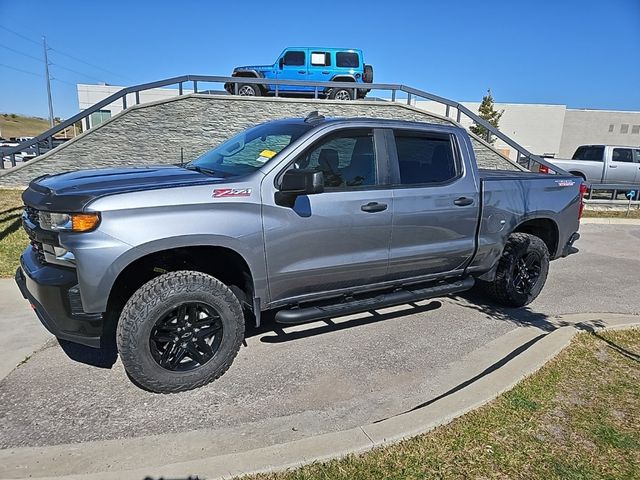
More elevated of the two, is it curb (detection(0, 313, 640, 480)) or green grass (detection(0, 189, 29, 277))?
green grass (detection(0, 189, 29, 277))

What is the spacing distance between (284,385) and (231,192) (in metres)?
1.52

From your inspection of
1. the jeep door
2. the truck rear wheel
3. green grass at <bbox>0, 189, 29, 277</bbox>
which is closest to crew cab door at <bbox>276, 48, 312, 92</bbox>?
the jeep door

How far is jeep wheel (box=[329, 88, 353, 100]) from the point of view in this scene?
1568 cm

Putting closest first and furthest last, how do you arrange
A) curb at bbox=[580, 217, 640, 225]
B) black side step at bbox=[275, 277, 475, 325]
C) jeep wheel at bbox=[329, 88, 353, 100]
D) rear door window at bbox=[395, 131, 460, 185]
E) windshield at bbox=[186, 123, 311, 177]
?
black side step at bbox=[275, 277, 475, 325] < windshield at bbox=[186, 123, 311, 177] < rear door window at bbox=[395, 131, 460, 185] < curb at bbox=[580, 217, 640, 225] < jeep wheel at bbox=[329, 88, 353, 100]

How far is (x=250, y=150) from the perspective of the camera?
3988mm

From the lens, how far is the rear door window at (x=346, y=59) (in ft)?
52.2

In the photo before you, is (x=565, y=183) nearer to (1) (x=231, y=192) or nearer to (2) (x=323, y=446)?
(1) (x=231, y=192)

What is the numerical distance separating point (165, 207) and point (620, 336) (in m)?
4.34

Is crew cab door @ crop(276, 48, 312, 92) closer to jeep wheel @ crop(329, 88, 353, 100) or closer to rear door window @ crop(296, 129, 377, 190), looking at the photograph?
jeep wheel @ crop(329, 88, 353, 100)

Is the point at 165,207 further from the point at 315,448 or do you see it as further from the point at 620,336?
the point at 620,336

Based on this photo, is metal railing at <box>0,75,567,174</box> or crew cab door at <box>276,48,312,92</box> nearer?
metal railing at <box>0,75,567,174</box>

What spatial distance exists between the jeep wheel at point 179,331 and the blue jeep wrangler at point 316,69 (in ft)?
44.8

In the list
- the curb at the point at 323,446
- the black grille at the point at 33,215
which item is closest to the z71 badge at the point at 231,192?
the black grille at the point at 33,215

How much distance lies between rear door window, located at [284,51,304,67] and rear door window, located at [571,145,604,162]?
11.6 m
